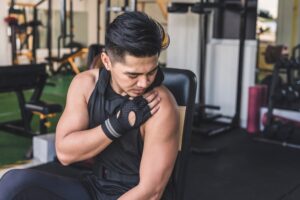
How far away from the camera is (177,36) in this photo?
15.3 feet

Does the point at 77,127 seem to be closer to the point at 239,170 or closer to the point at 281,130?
the point at 239,170

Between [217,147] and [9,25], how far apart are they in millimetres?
3863

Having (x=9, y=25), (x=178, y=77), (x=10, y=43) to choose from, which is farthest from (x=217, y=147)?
(x=10, y=43)

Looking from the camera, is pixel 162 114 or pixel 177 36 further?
pixel 177 36

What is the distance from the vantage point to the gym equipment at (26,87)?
10.4 feet

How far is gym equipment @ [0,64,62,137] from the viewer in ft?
10.4

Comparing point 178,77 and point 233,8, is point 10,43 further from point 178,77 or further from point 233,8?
point 178,77

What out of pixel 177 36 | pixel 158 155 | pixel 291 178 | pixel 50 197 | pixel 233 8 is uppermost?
pixel 233 8

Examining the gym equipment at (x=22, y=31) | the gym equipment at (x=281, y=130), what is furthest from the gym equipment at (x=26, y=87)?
the gym equipment at (x=22, y=31)

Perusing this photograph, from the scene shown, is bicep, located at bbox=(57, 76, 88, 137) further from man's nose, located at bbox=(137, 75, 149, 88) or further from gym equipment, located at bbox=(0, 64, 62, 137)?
gym equipment, located at bbox=(0, 64, 62, 137)

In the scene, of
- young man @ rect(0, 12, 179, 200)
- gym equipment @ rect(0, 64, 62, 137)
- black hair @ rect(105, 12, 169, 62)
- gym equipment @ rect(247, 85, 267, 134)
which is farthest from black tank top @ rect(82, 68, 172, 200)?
gym equipment @ rect(247, 85, 267, 134)

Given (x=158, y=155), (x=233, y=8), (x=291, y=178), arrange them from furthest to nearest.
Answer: (x=233, y=8)
(x=291, y=178)
(x=158, y=155)

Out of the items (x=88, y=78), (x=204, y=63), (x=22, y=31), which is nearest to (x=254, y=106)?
(x=204, y=63)

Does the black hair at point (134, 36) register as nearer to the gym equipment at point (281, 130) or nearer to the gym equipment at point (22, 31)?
the gym equipment at point (281, 130)
